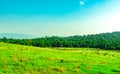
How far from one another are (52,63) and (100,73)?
697 centimetres

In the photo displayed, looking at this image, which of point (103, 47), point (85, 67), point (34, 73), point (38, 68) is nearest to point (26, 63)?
point (38, 68)

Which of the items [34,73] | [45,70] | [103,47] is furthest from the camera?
[103,47]

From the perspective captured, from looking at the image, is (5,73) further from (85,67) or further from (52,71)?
(85,67)

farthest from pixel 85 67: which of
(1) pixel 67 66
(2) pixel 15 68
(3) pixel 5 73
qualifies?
(3) pixel 5 73

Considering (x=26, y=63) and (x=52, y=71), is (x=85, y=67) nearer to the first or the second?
(x=52, y=71)

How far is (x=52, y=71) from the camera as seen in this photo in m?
30.0

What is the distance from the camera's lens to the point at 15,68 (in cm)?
2942

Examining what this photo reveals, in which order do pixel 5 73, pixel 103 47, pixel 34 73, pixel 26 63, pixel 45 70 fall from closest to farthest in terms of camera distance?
pixel 5 73, pixel 34 73, pixel 45 70, pixel 26 63, pixel 103 47

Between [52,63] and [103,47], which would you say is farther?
[103,47]

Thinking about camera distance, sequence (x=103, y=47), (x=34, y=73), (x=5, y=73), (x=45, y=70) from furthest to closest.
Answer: (x=103, y=47)
(x=45, y=70)
(x=34, y=73)
(x=5, y=73)

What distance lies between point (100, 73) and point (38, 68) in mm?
7453

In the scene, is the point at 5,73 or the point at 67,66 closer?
the point at 5,73

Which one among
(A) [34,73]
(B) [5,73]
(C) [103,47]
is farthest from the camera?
(C) [103,47]

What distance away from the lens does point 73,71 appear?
102ft
